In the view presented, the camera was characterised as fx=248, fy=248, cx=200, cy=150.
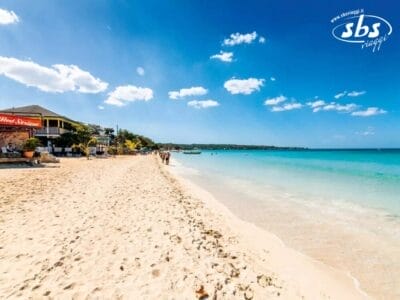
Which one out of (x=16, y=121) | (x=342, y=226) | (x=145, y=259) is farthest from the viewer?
(x=16, y=121)

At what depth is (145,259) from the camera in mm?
3893

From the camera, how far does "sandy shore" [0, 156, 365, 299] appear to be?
312cm

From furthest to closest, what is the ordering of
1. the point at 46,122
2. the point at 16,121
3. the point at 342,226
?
the point at 46,122 < the point at 16,121 < the point at 342,226

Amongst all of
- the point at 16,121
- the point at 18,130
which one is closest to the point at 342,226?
the point at 16,121

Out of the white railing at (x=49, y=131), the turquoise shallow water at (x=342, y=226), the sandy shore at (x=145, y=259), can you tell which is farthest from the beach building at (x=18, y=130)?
the turquoise shallow water at (x=342, y=226)

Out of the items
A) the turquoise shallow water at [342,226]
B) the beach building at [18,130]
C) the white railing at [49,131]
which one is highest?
the white railing at [49,131]

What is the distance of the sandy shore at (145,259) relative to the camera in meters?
3.12

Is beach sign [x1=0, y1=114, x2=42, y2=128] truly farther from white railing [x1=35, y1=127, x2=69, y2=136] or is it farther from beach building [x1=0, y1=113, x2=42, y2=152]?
white railing [x1=35, y1=127, x2=69, y2=136]

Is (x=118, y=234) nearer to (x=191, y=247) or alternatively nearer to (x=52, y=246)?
(x=52, y=246)

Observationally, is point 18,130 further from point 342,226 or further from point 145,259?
point 342,226

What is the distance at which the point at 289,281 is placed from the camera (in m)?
3.64

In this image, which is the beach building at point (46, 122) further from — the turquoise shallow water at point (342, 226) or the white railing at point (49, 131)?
the turquoise shallow water at point (342, 226)

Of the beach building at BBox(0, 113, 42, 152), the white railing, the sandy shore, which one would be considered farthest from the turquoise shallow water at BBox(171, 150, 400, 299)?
the white railing

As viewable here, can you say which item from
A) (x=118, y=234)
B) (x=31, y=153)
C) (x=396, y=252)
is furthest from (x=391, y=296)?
(x=31, y=153)
